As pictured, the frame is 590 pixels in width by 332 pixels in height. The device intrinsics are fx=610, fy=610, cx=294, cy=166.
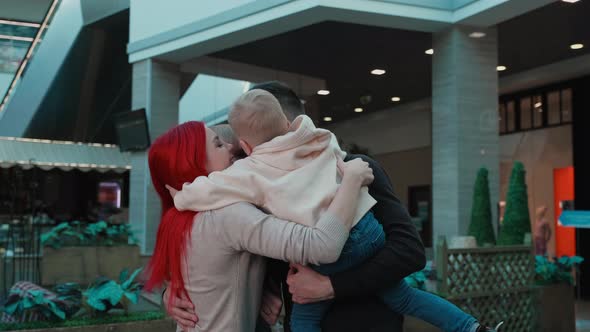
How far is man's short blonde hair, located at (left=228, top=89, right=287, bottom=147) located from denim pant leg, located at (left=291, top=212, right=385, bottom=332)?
1.10 feet

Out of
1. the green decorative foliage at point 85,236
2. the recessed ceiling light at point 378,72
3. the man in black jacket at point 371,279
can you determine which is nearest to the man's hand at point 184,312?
the man in black jacket at point 371,279

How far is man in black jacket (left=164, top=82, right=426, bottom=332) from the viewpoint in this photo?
1517mm

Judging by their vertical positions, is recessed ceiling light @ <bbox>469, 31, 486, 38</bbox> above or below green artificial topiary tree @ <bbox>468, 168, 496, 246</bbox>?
above

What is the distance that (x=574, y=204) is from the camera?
12.4 meters

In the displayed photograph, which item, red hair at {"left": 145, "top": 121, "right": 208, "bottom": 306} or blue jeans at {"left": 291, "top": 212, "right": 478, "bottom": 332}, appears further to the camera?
red hair at {"left": 145, "top": 121, "right": 208, "bottom": 306}

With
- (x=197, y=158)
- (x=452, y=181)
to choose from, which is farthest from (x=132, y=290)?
(x=452, y=181)

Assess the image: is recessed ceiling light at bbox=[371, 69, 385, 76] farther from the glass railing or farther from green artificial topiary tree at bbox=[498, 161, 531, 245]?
the glass railing

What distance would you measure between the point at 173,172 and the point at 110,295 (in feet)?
9.65

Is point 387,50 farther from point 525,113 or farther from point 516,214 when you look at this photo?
point 516,214

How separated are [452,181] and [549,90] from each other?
5.36 m

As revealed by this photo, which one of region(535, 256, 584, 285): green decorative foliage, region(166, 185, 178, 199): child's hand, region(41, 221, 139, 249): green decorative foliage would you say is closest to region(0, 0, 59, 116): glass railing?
region(41, 221, 139, 249): green decorative foliage

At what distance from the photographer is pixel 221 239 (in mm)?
1561

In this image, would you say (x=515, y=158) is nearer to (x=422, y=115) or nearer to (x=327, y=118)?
(x=422, y=115)

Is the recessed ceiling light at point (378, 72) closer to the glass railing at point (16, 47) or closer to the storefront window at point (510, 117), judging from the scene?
the storefront window at point (510, 117)
